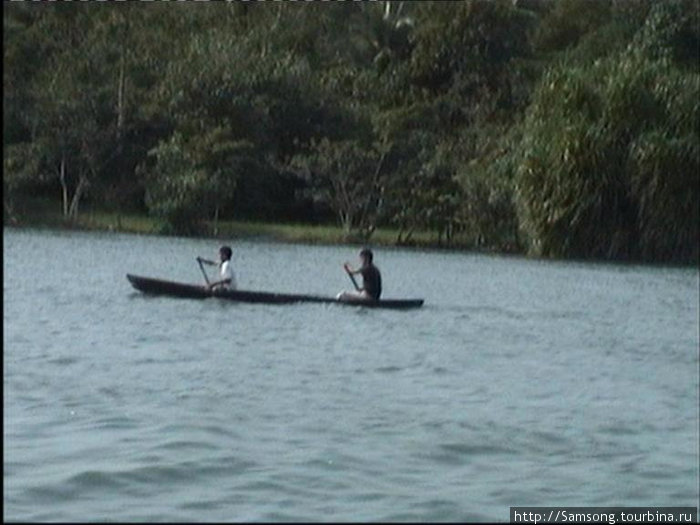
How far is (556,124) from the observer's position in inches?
1578

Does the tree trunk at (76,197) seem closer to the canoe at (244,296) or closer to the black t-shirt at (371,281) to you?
the canoe at (244,296)

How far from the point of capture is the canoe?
25344 millimetres

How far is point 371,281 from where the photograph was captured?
25.2 meters

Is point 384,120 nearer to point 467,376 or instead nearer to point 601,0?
point 601,0

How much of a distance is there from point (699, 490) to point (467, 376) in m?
7.14

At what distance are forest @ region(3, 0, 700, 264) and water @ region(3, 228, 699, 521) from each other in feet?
47.9

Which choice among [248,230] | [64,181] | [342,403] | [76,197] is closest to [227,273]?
[342,403]

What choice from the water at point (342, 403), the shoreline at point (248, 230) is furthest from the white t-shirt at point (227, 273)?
the shoreline at point (248, 230)

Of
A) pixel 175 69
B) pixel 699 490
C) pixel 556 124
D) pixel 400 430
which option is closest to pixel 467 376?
pixel 400 430

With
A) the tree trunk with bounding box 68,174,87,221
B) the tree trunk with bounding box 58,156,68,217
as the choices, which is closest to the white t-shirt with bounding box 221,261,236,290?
the tree trunk with bounding box 68,174,87,221

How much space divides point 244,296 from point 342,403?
30.4ft

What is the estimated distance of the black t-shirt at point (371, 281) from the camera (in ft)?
82.2

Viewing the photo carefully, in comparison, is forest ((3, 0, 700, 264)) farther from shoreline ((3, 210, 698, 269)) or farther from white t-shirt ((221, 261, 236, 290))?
white t-shirt ((221, 261, 236, 290))

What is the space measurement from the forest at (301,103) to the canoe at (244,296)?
669 inches
